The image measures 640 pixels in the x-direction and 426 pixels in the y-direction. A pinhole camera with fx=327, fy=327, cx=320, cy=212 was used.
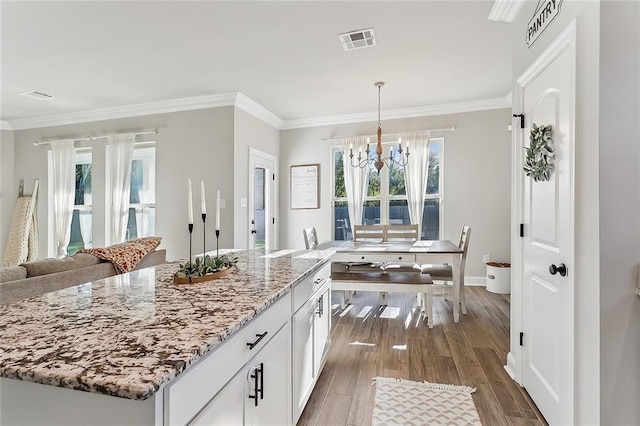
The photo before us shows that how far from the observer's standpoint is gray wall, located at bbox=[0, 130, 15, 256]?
5.55 m

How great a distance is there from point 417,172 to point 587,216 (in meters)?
3.65

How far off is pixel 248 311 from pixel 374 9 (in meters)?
2.47

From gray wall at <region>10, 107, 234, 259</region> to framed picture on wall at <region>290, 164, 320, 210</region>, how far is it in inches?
56.9

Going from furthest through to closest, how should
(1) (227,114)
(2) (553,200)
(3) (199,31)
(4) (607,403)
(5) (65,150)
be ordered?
1. (5) (65,150)
2. (1) (227,114)
3. (3) (199,31)
4. (2) (553,200)
5. (4) (607,403)

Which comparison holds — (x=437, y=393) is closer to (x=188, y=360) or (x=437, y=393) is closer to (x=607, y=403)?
(x=607, y=403)

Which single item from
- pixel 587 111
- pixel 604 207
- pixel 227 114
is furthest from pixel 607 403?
pixel 227 114

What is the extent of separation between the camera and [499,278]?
4441 mm

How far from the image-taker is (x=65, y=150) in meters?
5.26

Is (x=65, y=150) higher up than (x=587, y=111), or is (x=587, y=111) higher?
(x=65, y=150)

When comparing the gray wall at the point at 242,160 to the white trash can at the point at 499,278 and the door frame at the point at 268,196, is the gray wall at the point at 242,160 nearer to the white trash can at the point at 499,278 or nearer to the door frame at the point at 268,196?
the door frame at the point at 268,196

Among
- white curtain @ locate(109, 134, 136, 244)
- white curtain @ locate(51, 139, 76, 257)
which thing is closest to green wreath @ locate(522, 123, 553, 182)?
white curtain @ locate(109, 134, 136, 244)

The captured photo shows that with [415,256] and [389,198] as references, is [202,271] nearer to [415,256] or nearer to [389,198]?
[415,256]

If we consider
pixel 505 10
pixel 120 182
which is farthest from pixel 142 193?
pixel 505 10

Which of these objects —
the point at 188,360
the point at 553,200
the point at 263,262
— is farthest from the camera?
the point at 263,262
